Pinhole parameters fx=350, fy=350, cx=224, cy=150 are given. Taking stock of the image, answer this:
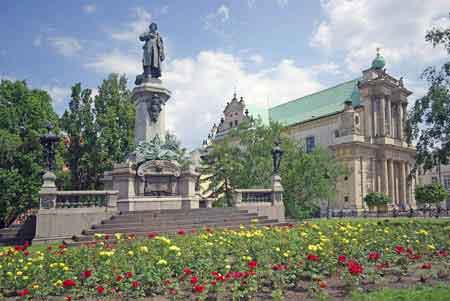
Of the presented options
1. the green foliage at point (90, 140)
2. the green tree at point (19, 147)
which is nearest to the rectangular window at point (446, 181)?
the green foliage at point (90, 140)

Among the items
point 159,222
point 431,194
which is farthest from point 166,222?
point 431,194

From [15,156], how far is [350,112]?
4760 cm

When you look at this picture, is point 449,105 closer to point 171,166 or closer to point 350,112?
point 171,166

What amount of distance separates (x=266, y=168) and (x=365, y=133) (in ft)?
108

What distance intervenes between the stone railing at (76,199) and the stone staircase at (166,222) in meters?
1.04

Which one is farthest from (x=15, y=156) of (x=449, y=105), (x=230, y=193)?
(x=449, y=105)

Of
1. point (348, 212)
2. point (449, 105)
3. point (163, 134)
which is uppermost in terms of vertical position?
point (449, 105)

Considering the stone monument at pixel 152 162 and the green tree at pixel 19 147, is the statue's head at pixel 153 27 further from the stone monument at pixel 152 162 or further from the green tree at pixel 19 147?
the green tree at pixel 19 147

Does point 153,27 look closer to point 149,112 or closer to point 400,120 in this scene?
point 149,112

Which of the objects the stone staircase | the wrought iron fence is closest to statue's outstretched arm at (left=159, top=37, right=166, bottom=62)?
the stone staircase

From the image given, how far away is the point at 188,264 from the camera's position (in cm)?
837

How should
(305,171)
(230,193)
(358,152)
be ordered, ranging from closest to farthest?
(305,171)
(230,193)
(358,152)

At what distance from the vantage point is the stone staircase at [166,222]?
16562mm

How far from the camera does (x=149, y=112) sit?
79.9 ft
